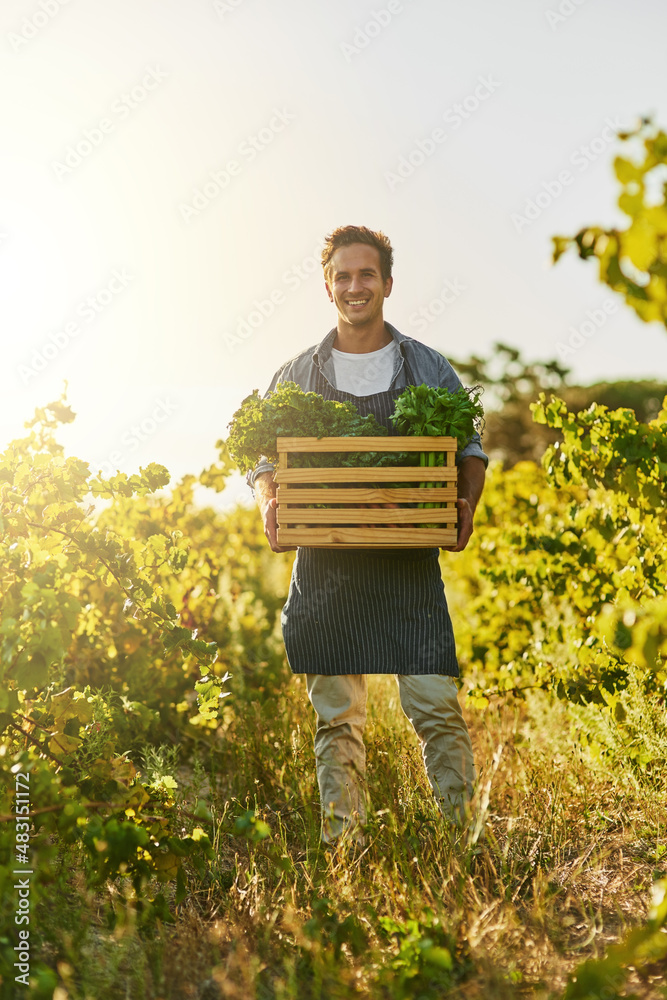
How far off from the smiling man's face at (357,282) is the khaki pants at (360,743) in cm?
119

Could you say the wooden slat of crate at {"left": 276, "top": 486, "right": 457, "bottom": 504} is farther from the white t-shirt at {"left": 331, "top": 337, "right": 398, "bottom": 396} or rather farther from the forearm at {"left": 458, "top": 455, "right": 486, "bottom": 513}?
the white t-shirt at {"left": 331, "top": 337, "right": 398, "bottom": 396}

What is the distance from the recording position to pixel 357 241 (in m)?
2.62

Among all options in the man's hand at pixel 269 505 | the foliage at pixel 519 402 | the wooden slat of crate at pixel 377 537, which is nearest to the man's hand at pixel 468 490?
the wooden slat of crate at pixel 377 537

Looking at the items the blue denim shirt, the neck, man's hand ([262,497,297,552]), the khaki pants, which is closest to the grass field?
the khaki pants

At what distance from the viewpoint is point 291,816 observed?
2717mm

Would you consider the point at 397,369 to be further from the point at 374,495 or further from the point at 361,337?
the point at 374,495

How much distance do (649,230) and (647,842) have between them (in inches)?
77.8

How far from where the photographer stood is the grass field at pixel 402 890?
1719mm

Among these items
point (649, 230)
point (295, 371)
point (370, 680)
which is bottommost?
point (370, 680)

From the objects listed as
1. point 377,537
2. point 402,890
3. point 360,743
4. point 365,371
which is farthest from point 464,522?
point 402,890

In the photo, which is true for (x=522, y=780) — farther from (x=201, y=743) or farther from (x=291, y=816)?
(x=201, y=743)

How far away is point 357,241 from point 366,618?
4.09 ft

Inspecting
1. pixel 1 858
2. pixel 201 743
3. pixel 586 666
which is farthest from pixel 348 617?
pixel 201 743

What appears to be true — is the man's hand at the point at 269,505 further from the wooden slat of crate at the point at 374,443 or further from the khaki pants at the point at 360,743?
the khaki pants at the point at 360,743
